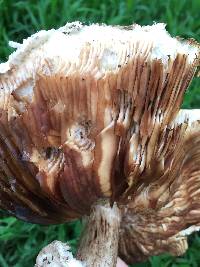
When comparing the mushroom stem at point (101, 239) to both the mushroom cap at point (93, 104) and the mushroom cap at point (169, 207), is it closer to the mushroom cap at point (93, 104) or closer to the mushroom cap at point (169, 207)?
the mushroom cap at point (169, 207)

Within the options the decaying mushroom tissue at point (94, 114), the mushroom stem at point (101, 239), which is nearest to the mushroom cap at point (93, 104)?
the decaying mushroom tissue at point (94, 114)

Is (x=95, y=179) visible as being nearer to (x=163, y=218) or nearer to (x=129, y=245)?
(x=163, y=218)

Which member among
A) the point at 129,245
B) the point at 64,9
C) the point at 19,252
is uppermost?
the point at 64,9

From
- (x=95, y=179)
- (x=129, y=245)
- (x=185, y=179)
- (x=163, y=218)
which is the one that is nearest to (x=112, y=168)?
(x=95, y=179)

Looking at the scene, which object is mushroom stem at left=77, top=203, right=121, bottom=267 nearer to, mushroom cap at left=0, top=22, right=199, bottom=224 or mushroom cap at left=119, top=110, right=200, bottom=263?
mushroom cap at left=119, top=110, right=200, bottom=263

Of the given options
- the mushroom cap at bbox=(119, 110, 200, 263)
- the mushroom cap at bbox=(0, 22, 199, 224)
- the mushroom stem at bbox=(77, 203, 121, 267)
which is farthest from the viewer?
the mushroom stem at bbox=(77, 203, 121, 267)

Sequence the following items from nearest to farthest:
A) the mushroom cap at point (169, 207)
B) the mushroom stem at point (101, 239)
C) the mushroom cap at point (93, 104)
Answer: the mushroom cap at point (93, 104) < the mushroom cap at point (169, 207) < the mushroom stem at point (101, 239)

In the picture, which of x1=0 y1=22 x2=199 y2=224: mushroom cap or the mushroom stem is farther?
the mushroom stem

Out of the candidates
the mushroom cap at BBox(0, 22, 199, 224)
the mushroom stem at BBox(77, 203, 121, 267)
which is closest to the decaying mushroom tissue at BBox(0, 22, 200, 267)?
the mushroom cap at BBox(0, 22, 199, 224)
